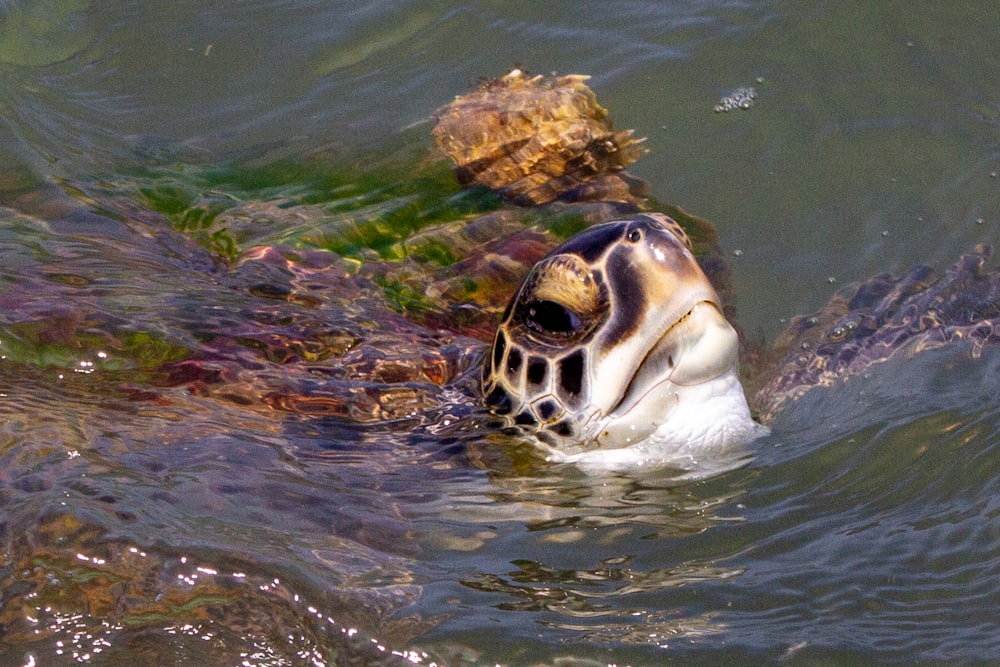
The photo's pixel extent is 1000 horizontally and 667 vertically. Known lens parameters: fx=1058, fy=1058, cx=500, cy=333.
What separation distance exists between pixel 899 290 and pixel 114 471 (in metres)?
2.82

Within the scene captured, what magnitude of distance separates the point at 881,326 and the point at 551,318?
5.19 ft

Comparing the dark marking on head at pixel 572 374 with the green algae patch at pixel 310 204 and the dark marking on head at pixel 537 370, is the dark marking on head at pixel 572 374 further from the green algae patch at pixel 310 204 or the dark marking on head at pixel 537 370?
the green algae patch at pixel 310 204

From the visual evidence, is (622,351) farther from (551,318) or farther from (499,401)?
(499,401)

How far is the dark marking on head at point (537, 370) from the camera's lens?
2.71m

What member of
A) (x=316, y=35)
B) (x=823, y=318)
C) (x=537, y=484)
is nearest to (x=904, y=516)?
(x=537, y=484)

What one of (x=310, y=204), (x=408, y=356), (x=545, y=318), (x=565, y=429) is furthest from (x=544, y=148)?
(x=565, y=429)

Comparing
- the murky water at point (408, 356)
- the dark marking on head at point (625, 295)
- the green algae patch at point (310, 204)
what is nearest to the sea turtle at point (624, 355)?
the dark marking on head at point (625, 295)

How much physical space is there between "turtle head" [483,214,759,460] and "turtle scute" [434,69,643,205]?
52.9 inches

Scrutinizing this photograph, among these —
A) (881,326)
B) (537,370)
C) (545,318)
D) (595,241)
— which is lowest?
(881,326)

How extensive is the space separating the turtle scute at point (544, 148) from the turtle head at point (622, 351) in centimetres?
134

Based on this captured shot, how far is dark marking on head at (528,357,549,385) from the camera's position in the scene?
107 inches

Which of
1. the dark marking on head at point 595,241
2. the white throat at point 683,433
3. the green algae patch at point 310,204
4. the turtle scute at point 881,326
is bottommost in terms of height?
the turtle scute at point 881,326

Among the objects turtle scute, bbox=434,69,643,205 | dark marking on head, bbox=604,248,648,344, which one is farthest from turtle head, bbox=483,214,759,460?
turtle scute, bbox=434,69,643,205

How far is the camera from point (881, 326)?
12.1ft
